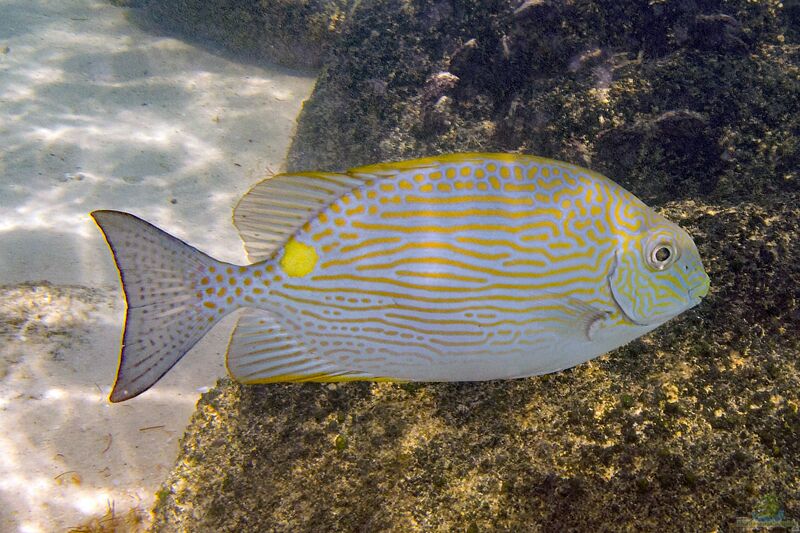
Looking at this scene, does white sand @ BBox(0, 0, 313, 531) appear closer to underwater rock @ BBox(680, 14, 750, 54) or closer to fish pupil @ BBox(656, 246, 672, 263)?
fish pupil @ BBox(656, 246, 672, 263)

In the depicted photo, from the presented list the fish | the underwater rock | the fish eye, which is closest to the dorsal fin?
the fish

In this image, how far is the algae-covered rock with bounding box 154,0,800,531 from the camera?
1896 millimetres

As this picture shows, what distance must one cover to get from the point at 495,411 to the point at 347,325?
105 cm

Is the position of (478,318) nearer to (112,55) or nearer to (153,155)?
(153,155)

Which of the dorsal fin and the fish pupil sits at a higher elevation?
the fish pupil

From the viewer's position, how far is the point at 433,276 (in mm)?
1567

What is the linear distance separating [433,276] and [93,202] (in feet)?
15.0

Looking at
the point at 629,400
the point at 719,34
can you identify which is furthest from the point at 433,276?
the point at 719,34

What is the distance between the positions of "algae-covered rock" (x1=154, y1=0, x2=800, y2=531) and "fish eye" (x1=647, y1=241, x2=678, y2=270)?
0.86 m

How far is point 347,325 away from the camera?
5.23 ft

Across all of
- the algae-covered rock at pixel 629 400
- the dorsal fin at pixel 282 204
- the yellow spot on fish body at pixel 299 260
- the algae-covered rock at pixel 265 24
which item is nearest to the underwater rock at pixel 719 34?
the algae-covered rock at pixel 629 400

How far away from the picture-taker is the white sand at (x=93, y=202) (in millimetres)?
2768

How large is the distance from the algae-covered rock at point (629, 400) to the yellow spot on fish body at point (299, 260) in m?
1.07

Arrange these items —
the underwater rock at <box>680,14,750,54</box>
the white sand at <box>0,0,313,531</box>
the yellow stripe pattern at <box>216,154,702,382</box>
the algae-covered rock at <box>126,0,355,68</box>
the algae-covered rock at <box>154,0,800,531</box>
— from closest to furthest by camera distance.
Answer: the yellow stripe pattern at <box>216,154,702,382</box>
the algae-covered rock at <box>154,0,800,531</box>
the white sand at <box>0,0,313,531</box>
the underwater rock at <box>680,14,750,54</box>
the algae-covered rock at <box>126,0,355,68</box>
